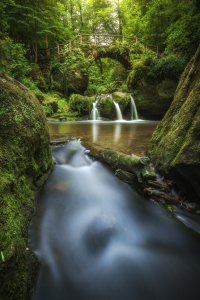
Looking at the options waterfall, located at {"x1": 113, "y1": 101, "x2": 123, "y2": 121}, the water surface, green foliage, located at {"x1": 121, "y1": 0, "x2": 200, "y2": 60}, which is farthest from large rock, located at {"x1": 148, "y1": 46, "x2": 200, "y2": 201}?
waterfall, located at {"x1": 113, "y1": 101, "x2": 123, "y2": 121}

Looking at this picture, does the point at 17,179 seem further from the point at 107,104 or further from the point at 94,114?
the point at 94,114

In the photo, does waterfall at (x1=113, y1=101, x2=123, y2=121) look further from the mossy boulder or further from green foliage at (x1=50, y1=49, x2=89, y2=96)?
green foliage at (x1=50, y1=49, x2=89, y2=96)

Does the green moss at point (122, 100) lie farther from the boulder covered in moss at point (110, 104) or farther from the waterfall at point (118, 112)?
the waterfall at point (118, 112)

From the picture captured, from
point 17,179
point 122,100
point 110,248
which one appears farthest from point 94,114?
point 110,248

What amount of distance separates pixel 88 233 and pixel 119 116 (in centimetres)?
1305

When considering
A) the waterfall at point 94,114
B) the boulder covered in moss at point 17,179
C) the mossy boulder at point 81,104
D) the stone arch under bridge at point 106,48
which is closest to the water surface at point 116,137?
the boulder covered in moss at point 17,179

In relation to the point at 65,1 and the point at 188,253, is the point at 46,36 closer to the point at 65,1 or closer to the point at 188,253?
the point at 65,1

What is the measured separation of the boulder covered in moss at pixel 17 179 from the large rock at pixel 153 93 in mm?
12698

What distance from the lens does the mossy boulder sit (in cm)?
1435

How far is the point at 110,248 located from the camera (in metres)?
1.80

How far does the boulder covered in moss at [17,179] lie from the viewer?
110 cm

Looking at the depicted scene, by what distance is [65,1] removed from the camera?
841 inches

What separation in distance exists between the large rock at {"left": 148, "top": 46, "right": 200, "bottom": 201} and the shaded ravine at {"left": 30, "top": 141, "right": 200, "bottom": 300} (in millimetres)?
617

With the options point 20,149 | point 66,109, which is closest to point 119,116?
point 66,109
